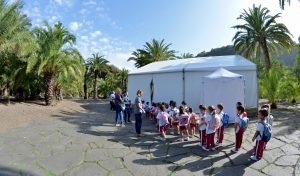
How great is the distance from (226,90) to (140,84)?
8.46 meters

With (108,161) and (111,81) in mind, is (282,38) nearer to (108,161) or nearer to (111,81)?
(108,161)

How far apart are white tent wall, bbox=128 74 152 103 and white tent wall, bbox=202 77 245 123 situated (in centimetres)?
664

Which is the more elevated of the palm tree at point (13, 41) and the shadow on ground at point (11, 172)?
the palm tree at point (13, 41)

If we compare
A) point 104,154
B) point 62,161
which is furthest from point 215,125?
point 62,161

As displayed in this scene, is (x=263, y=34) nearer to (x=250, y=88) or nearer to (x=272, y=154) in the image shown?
(x=250, y=88)

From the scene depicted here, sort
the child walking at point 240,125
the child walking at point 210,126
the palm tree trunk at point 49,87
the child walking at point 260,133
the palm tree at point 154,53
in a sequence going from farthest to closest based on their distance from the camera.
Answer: the palm tree at point 154,53 < the palm tree trunk at point 49,87 < the child walking at point 210,126 < the child walking at point 240,125 < the child walking at point 260,133

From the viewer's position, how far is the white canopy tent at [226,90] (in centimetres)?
1269

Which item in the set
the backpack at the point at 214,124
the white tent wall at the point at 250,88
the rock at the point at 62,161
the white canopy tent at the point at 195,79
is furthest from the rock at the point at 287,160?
the white tent wall at the point at 250,88

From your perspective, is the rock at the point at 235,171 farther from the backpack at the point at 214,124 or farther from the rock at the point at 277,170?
the backpack at the point at 214,124

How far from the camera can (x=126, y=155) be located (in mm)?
7438

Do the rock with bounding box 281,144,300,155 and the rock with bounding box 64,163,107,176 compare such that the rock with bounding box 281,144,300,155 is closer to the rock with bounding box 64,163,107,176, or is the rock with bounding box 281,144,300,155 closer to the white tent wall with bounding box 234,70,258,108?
the rock with bounding box 64,163,107,176

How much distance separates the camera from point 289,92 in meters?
20.5

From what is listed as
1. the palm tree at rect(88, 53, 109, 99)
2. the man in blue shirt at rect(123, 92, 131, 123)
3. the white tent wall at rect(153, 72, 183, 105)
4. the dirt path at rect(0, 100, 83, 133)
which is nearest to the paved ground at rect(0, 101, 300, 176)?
the dirt path at rect(0, 100, 83, 133)

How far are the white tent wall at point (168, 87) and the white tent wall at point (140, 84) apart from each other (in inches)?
34.2
